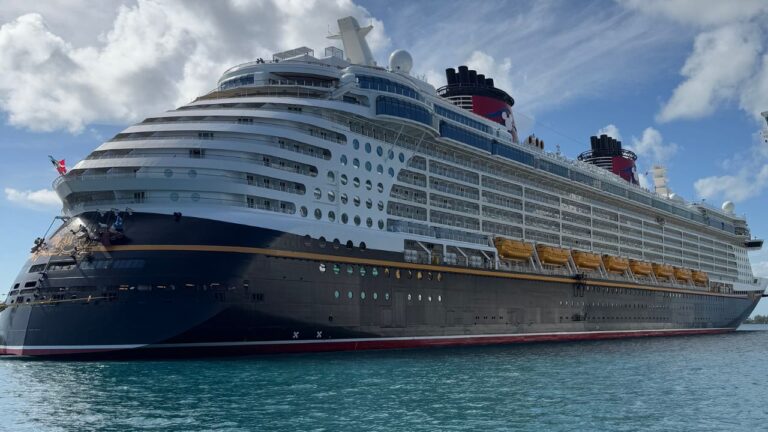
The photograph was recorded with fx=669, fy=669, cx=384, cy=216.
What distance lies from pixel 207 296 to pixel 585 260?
38.0m

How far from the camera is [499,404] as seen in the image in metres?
20.9

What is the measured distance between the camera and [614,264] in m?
63.8

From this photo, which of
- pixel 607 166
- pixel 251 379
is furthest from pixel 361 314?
pixel 607 166

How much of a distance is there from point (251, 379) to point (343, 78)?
2369cm

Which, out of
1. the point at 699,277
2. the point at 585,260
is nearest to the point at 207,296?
the point at 585,260

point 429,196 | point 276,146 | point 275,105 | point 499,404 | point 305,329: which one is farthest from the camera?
point 429,196

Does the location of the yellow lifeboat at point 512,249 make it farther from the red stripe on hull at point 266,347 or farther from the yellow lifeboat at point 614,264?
the yellow lifeboat at point 614,264

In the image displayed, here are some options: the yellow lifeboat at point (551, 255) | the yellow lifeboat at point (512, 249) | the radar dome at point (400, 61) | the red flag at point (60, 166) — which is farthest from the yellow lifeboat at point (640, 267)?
the red flag at point (60, 166)

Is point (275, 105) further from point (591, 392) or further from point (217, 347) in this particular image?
point (591, 392)

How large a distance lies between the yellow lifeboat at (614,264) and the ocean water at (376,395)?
29506 mm

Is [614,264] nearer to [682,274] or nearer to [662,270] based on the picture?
[662,270]

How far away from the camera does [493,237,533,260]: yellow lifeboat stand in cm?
4988

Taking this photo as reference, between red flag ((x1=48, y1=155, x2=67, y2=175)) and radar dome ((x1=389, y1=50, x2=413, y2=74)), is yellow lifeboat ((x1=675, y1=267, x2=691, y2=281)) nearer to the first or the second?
→ radar dome ((x1=389, y1=50, x2=413, y2=74))

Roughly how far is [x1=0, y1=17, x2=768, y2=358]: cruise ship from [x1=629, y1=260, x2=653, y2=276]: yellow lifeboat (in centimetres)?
612
